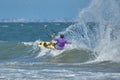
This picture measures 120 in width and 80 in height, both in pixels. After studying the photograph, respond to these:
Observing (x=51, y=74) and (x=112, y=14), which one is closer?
(x=51, y=74)

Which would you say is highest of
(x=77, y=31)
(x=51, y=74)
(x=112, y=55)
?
(x=77, y=31)

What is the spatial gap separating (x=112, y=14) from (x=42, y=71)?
742 centimetres

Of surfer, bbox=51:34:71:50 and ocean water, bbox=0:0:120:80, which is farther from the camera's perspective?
surfer, bbox=51:34:71:50

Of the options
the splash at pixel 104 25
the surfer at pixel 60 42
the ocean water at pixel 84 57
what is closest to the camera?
the ocean water at pixel 84 57

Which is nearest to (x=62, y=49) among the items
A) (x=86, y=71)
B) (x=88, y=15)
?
(x=88, y=15)

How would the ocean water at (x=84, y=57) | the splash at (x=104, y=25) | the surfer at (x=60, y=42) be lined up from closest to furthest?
the ocean water at (x=84, y=57)
the splash at (x=104, y=25)
the surfer at (x=60, y=42)

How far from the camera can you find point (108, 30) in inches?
990

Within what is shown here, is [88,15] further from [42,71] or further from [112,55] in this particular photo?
[42,71]

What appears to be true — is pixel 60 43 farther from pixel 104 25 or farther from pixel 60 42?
pixel 104 25

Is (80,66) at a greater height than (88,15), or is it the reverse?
(88,15)

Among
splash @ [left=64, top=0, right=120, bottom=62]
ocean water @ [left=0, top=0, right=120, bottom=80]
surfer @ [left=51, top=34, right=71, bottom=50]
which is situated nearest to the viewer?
ocean water @ [left=0, top=0, right=120, bottom=80]

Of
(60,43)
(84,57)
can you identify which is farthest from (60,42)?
(84,57)

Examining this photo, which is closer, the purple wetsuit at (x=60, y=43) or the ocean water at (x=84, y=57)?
the ocean water at (x=84, y=57)

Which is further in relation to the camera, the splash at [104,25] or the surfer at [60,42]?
the surfer at [60,42]
